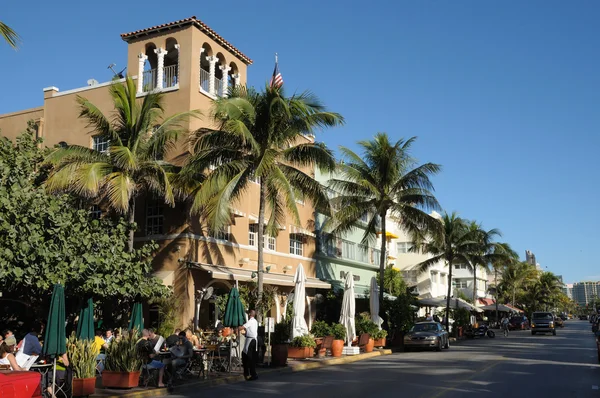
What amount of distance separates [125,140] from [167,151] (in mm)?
3280

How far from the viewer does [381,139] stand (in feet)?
102

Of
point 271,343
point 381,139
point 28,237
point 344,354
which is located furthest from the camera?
point 381,139

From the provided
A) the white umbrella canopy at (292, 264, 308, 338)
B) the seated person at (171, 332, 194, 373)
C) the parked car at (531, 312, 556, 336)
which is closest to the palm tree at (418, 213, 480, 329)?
the parked car at (531, 312, 556, 336)

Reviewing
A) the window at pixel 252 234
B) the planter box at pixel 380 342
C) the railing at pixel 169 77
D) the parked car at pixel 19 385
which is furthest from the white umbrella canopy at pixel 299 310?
the parked car at pixel 19 385

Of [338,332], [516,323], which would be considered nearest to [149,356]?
[338,332]

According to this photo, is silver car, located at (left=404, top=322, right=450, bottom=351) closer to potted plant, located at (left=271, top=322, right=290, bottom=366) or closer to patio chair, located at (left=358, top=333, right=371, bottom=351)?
patio chair, located at (left=358, top=333, right=371, bottom=351)

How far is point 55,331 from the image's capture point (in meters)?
11.5

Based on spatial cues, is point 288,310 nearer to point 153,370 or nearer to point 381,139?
point 381,139

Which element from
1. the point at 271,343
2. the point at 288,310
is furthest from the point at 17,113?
the point at 271,343

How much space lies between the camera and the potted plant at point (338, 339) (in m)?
23.8

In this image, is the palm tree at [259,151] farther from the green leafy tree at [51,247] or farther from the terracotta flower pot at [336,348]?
the terracotta flower pot at [336,348]

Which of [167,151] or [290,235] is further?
[290,235]

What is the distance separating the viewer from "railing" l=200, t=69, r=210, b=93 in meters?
26.6

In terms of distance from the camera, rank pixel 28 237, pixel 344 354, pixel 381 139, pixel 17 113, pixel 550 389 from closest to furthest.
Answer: pixel 550 389, pixel 28 237, pixel 344 354, pixel 17 113, pixel 381 139
